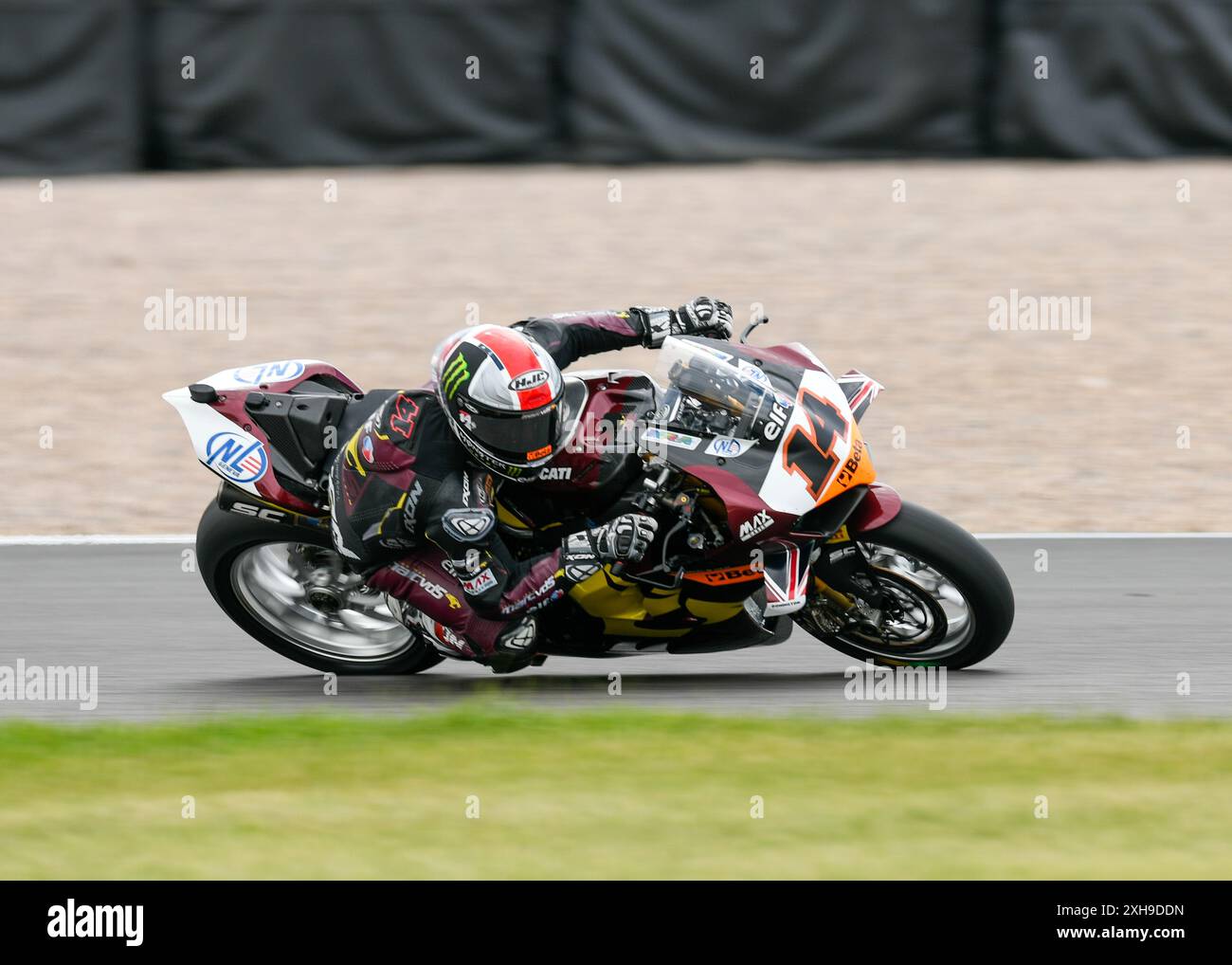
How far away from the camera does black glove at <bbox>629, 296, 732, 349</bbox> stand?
5.61 meters

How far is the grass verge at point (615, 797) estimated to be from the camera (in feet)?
14.4

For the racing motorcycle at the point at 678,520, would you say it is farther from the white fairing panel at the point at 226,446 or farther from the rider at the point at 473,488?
the rider at the point at 473,488

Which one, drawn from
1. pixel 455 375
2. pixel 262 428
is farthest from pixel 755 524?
pixel 262 428

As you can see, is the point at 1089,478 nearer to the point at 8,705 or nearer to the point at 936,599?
the point at 936,599

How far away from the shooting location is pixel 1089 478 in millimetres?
8641

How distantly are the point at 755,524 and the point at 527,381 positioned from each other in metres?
0.80

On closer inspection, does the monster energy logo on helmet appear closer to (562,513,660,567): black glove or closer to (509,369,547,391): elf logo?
(509,369,547,391): elf logo

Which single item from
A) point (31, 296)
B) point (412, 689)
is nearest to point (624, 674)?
point (412, 689)

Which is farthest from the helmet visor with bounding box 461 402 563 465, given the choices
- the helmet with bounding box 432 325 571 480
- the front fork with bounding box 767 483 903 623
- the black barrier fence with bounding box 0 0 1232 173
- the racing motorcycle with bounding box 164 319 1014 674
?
the black barrier fence with bounding box 0 0 1232 173

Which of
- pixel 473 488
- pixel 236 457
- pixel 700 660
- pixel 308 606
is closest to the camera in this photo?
pixel 473 488

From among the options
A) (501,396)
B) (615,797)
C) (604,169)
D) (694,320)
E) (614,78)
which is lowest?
(615,797)

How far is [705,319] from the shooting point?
5.61 metres

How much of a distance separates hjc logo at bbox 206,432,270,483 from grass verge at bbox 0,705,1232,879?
32.2 inches

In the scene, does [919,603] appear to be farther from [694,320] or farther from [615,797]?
[615,797]
